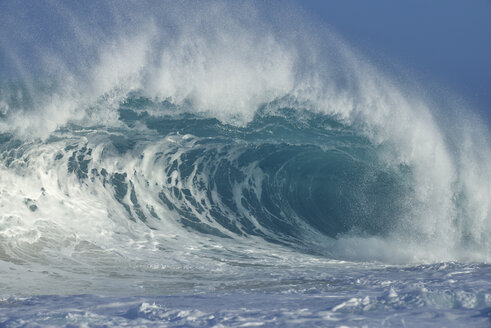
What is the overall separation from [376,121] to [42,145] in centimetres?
645

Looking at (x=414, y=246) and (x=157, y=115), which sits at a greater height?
(x=157, y=115)

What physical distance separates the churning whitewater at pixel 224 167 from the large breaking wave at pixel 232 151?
3 centimetres

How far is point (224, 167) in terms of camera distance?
31.1 feet

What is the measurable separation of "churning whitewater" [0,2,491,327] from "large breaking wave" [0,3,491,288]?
0.09 feet

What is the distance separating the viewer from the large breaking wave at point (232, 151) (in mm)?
7980

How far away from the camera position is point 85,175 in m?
8.65

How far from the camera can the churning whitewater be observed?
7023 millimetres

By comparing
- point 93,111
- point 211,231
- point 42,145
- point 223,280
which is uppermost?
point 93,111

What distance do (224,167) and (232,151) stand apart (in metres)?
0.37

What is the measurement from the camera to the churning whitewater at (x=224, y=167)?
7023 millimetres

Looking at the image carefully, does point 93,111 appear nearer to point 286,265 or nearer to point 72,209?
point 72,209

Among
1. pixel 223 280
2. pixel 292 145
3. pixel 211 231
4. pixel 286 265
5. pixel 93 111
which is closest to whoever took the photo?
pixel 223 280

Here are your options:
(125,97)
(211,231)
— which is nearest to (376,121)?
(211,231)

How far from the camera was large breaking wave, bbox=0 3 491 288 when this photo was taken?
7980 millimetres
